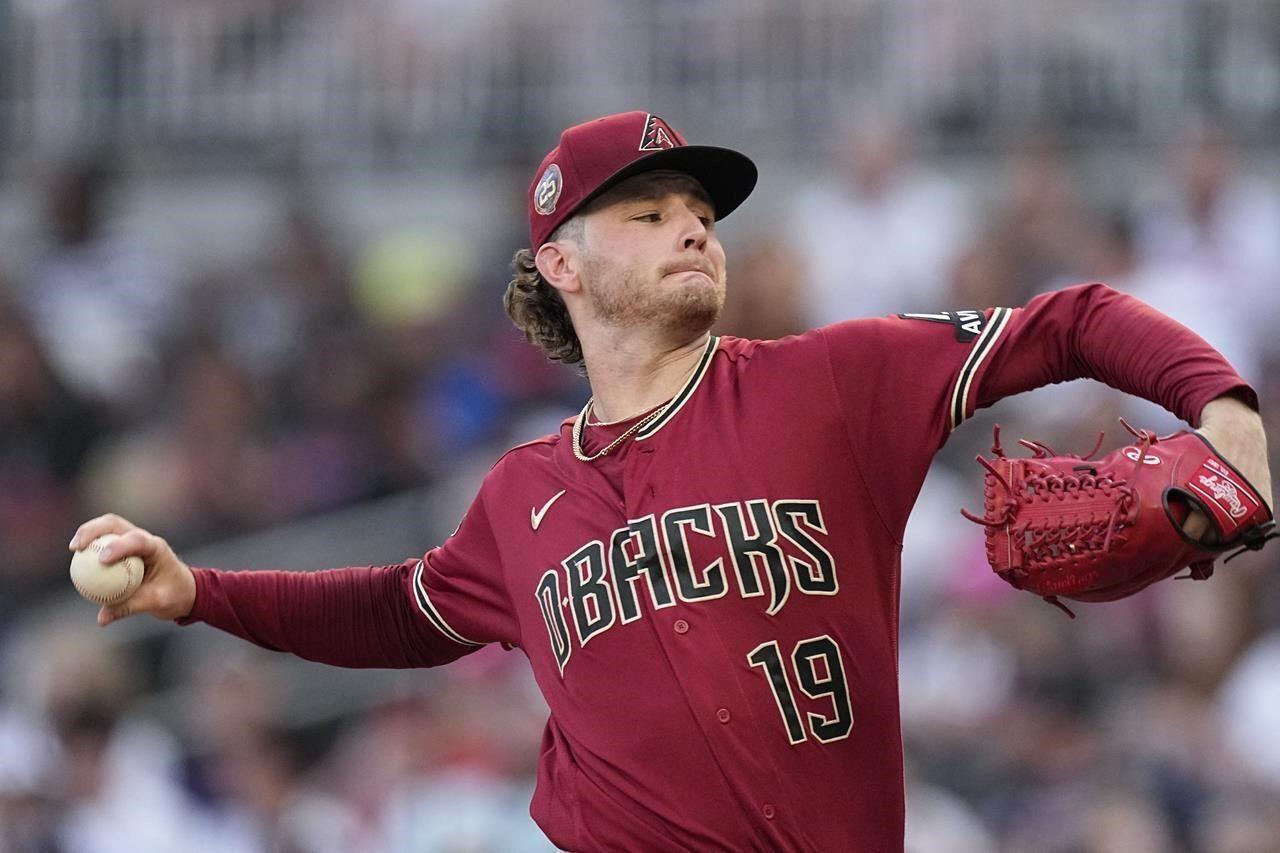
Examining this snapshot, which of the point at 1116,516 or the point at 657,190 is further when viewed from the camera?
the point at 657,190

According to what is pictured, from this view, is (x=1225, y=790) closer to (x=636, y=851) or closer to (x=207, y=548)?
(x=636, y=851)

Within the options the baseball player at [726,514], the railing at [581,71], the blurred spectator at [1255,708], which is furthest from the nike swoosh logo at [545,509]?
the railing at [581,71]

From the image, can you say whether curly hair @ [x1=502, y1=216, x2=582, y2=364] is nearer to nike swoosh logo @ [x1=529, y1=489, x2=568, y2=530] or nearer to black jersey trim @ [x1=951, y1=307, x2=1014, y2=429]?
nike swoosh logo @ [x1=529, y1=489, x2=568, y2=530]

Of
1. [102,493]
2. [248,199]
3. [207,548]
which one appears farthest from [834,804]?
[248,199]

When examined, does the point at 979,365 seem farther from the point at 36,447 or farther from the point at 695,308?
the point at 36,447

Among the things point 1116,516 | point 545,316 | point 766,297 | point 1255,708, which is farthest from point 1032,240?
point 1116,516

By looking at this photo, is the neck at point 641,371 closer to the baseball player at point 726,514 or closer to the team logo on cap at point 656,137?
the baseball player at point 726,514

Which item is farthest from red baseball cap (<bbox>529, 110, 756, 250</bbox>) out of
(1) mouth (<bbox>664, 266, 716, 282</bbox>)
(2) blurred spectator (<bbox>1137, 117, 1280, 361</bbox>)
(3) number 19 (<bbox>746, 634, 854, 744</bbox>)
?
(2) blurred spectator (<bbox>1137, 117, 1280, 361</bbox>)
